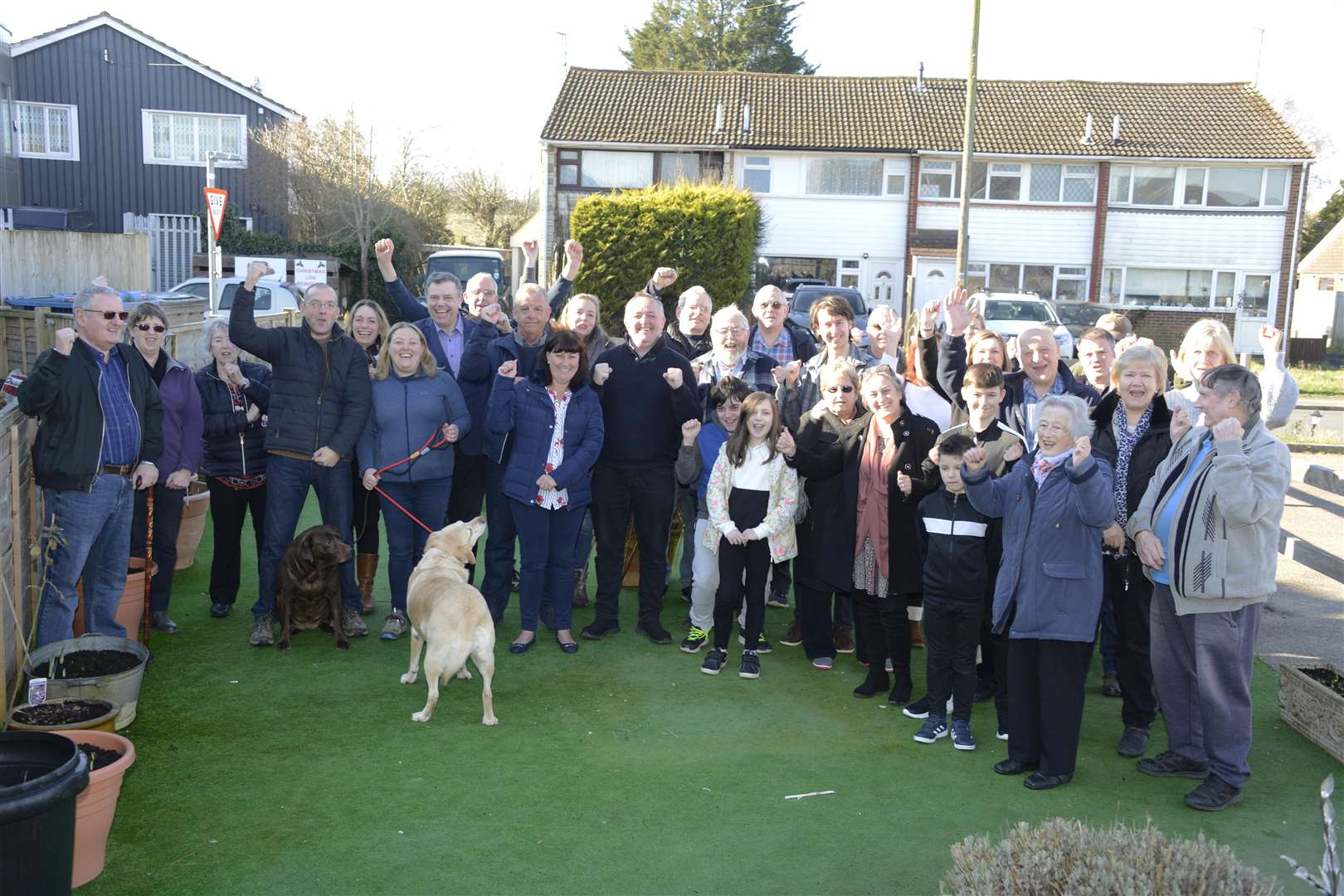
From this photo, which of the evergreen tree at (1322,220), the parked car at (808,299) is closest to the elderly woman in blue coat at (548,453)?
the parked car at (808,299)

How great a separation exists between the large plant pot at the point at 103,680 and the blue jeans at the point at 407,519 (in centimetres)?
161

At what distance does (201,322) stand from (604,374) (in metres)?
6.27

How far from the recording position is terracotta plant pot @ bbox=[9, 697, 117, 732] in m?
4.21

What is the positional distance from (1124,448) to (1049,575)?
107 centimetres

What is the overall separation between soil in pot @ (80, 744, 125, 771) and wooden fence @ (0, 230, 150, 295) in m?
8.31

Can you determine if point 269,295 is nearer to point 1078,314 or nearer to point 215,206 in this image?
point 215,206

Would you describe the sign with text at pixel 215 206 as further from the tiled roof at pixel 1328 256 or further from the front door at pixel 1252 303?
the tiled roof at pixel 1328 256

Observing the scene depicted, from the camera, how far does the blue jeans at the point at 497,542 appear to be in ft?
21.2

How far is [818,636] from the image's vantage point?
6109mm

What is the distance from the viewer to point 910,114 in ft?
98.3

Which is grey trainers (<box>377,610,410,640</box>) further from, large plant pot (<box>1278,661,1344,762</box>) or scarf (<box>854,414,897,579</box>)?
large plant pot (<box>1278,661,1344,762</box>)

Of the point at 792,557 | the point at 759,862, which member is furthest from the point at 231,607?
the point at 759,862

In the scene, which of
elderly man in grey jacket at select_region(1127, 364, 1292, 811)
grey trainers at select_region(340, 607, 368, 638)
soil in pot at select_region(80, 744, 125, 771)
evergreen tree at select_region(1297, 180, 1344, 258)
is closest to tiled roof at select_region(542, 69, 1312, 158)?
evergreen tree at select_region(1297, 180, 1344, 258)

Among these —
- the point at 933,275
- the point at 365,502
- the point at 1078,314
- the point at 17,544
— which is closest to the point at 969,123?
the point at 1078,314
